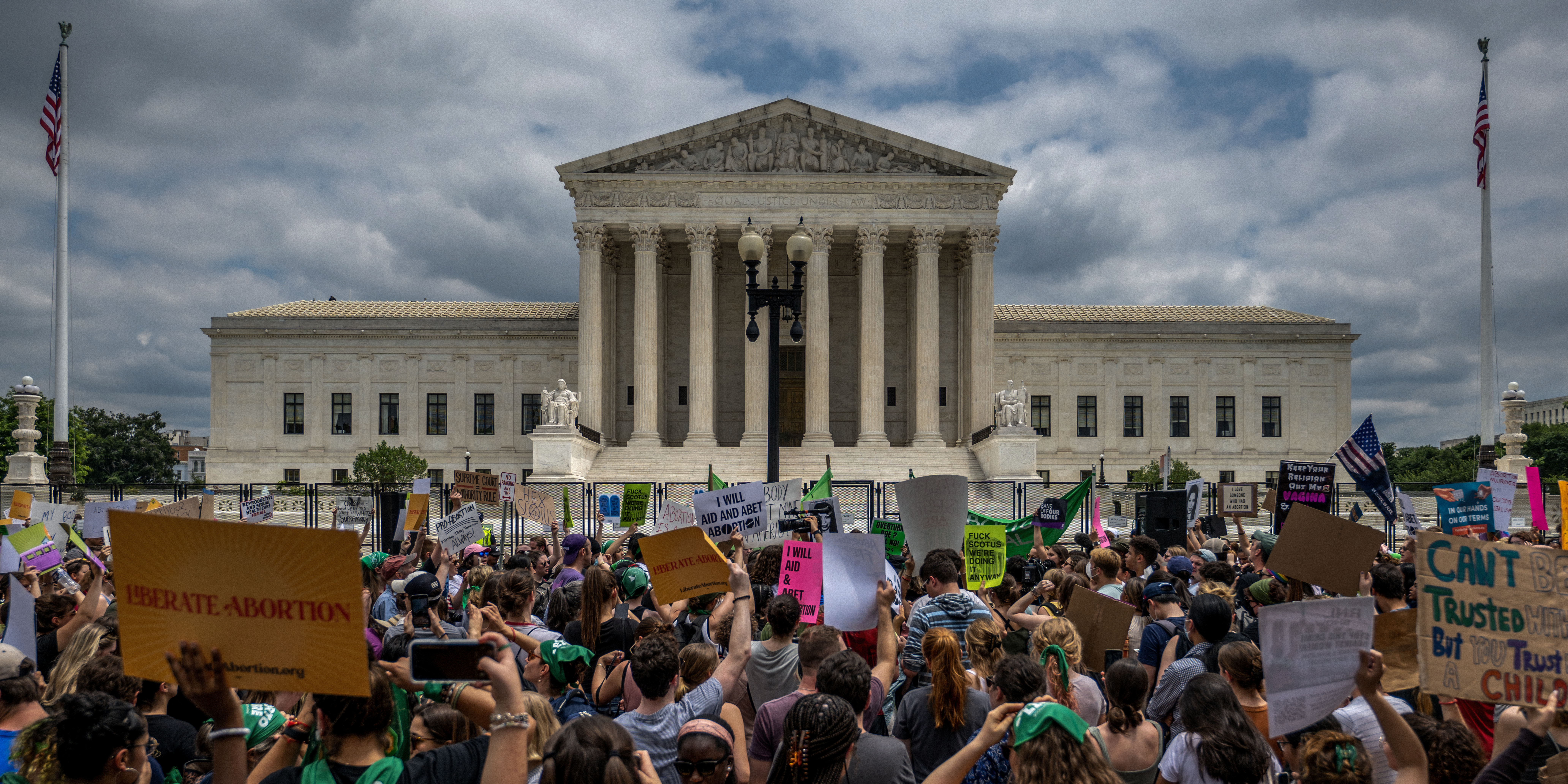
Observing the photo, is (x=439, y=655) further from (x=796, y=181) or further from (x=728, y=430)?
(x=728, y=430)

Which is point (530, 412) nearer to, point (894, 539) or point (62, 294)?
point (62, 294)

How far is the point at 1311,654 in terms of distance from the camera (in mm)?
4562

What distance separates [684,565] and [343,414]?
169 feet

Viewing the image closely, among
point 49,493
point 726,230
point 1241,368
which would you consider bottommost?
point 49,493

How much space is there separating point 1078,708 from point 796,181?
42040 mm

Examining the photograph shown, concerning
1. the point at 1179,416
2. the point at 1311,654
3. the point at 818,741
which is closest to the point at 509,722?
the point at 818,741

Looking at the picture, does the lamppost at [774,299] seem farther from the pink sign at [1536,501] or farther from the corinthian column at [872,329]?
the corinthian column at [872,329]

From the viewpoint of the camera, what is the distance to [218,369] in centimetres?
5428

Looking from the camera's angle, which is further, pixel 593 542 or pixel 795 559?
pixel 593 542

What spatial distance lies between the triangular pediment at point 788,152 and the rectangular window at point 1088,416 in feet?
50.4

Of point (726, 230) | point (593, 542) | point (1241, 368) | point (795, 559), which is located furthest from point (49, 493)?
point (1241, 368)

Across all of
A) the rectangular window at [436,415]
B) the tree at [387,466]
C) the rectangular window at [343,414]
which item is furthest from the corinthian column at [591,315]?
the rectangular window at [343,414]

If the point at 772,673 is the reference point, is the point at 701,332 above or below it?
above

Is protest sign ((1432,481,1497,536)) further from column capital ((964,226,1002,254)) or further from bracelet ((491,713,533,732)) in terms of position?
column capital ((964,226,1002,254))
